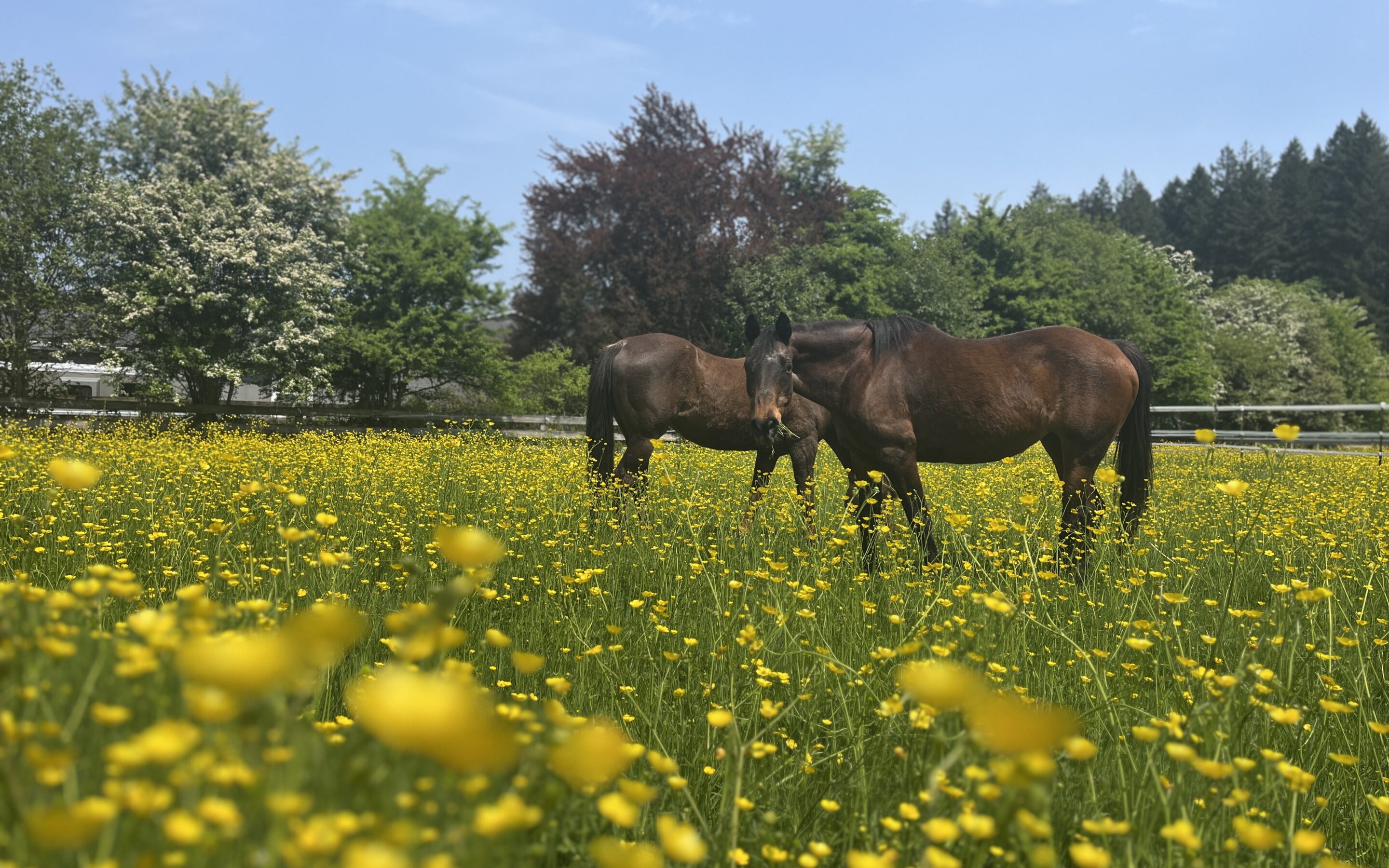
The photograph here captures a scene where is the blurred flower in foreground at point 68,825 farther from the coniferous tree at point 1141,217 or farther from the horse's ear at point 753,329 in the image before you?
the coniferous tree at point 1141,217

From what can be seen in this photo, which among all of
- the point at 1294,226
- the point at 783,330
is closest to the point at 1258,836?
the point at 783,330

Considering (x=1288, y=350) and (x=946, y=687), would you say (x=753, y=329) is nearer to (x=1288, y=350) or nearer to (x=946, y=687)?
(x=946, y=687)

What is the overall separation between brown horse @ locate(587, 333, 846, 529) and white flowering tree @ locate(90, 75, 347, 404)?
1473cm

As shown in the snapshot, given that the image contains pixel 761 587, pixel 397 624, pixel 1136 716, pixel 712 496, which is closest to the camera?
pixel 397 624

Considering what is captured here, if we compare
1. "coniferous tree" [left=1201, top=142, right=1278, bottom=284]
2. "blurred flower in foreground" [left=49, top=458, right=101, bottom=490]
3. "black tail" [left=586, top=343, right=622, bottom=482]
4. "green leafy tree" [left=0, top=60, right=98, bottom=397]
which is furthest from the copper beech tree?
"coniferous tree" [left=1201, top=142, right=1278, bottom=284]

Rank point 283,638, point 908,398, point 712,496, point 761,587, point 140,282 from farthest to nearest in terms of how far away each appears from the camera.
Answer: point 140,282 → point 712,496 → point 908,398 → point 761,587 → point 283,638

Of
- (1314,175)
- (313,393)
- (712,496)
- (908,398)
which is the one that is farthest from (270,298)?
(1314,175)

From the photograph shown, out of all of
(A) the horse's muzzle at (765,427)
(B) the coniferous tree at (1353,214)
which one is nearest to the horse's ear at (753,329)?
(A) the horse's muzzle at (765,427)

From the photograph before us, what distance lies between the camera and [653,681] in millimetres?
2754

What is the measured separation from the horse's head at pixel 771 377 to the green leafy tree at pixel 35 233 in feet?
68.0

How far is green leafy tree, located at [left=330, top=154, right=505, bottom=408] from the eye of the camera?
22812 mm

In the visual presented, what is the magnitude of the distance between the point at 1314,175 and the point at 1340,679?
265 feet

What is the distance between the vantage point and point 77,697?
0.96 metres

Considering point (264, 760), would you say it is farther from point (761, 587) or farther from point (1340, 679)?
point (1340, 679)
